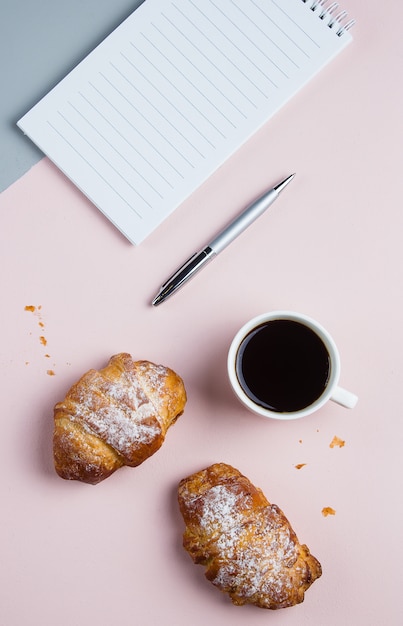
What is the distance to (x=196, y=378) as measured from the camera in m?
1.14

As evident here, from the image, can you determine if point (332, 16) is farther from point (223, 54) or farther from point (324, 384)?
point (324, 384)

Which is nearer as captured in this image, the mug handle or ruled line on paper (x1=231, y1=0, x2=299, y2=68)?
the mug handle

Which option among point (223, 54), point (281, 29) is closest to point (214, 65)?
point (223, 54)

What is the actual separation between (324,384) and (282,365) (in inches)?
2.7

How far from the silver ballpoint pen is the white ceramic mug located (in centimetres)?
15

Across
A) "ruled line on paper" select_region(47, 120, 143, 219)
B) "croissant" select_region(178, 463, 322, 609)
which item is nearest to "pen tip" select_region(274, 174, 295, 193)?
"ruled line on paper" select_region(47, 120, 143, 219)

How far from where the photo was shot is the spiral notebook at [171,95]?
3.75ft

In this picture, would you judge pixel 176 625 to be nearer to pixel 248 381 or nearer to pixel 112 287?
pixel 248 381

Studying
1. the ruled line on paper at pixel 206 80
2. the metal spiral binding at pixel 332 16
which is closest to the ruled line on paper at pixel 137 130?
the ruled line on paper at pixel 206 80

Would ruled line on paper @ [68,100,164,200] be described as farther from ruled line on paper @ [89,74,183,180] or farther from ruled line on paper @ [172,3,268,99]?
ruled line on paper @ [172,3,268,99]

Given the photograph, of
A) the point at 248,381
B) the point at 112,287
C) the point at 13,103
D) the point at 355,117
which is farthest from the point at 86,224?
the point at 355,117

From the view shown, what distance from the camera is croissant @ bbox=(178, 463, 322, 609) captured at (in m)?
1.03

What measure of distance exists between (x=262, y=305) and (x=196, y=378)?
0.16 meters

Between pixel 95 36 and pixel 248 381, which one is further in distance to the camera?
pixel 95 36
